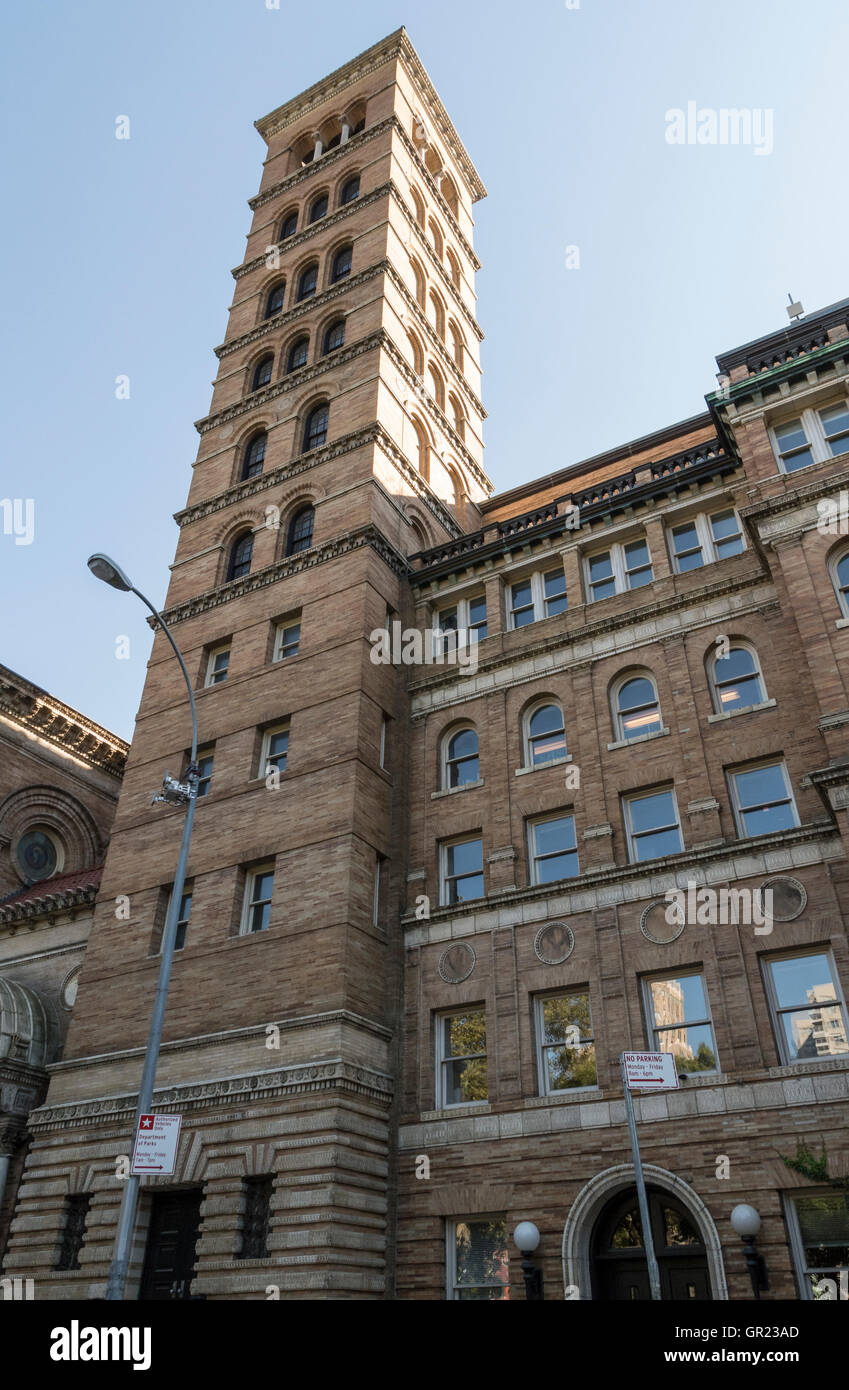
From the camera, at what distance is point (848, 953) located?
1848 centimetres

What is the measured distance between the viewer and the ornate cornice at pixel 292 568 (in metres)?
29.5

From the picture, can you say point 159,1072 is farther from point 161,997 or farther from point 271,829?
point 161,997

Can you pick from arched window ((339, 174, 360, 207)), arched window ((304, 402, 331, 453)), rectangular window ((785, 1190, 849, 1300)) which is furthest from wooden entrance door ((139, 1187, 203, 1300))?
arched window ((339, 174, 360, 207))

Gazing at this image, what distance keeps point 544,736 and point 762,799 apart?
5935mm

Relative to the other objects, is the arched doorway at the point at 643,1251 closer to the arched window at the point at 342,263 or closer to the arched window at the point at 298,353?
the arched window at the point at 298,353

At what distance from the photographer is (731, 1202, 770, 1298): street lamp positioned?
54.2ft

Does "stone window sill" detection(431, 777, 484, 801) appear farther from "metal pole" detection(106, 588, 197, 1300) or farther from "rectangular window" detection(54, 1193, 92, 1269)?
"rectangular window" detection(54, 1193, 92, 1269)

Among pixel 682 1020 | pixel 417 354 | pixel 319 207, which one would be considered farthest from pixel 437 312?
pixel 682 1020

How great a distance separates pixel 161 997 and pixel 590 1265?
31.2ft

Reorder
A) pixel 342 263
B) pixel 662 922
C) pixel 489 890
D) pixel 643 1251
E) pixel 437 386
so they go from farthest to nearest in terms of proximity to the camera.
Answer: pixel 437 386, pixel 342 263, pixel 489 890, pixel 662 922, pixel 643 1251

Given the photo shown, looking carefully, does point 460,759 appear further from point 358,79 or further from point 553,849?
point 358,79

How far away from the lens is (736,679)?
23344mm

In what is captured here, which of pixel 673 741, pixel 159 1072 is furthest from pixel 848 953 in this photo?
pixel 159 1072

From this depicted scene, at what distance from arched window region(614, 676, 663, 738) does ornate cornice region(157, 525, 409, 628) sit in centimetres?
865
